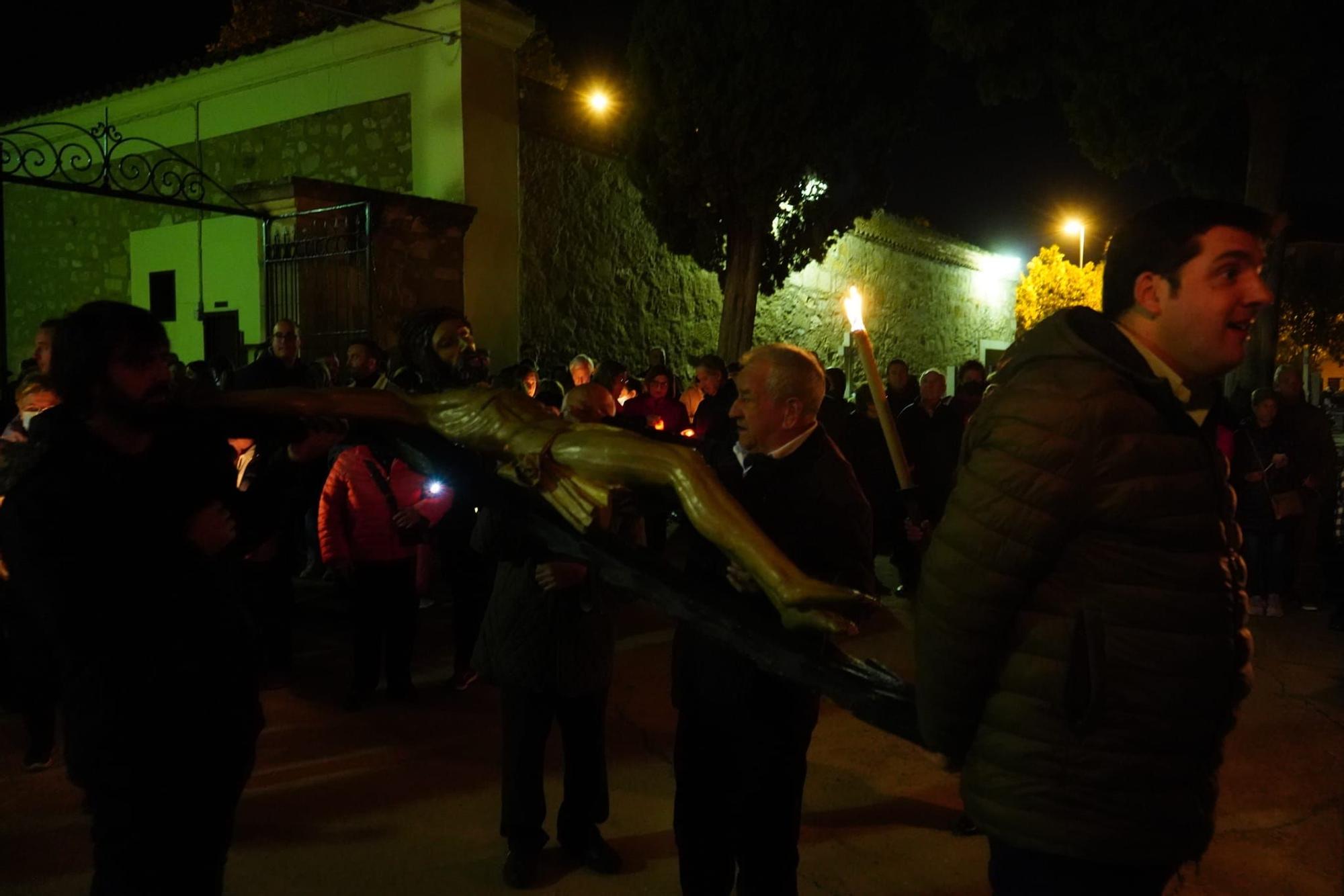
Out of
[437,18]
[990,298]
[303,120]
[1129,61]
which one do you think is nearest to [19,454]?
[437,18]

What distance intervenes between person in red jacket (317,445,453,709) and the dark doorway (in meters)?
7.14

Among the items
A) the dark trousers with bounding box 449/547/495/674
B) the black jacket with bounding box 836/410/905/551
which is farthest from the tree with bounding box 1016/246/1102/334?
the dark trousers with bounding box 449/547/495/674

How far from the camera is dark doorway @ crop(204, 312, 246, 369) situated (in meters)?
11.9

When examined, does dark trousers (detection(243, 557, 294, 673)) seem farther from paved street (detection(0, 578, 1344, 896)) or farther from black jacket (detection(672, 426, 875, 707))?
black jacket (detection(672, 426, 875, 707))

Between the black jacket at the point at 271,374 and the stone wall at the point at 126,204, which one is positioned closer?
the black jacket at the point at 271,374

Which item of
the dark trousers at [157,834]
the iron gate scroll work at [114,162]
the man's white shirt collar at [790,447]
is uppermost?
the iron gate scroll work at [114,162]

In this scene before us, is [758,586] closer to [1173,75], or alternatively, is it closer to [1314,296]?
[1173,75]

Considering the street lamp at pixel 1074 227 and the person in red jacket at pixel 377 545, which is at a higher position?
the street lamp at pixel 1074 227

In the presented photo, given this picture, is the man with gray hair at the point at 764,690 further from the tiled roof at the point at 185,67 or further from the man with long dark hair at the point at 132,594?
the tiled roof at the point at 185,67

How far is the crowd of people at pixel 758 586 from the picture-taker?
70.4 inches

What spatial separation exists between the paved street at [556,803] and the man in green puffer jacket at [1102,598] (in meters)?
2.04

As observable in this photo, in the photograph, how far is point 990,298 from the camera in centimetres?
2864

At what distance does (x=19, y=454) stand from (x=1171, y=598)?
9.90 ft

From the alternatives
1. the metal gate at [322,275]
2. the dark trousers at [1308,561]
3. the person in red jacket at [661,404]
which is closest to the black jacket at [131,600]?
the person in red jacket at [661,404]
